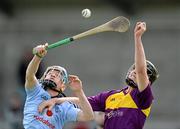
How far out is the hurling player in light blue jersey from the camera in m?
9.91

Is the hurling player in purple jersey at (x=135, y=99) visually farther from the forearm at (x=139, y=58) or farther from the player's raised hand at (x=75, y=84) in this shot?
the player's raised hand at (x=75, y=84)

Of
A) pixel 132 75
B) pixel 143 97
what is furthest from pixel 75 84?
pixel 143 97

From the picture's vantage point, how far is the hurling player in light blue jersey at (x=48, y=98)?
32.5ft

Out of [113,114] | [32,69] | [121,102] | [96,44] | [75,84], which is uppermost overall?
[32,69]

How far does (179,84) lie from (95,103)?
8.63 metres

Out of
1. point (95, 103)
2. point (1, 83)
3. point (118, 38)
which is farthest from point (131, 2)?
point (95, 103)

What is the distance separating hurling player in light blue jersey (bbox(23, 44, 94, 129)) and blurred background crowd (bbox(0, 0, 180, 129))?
791 cm

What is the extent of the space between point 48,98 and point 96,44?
875 cm

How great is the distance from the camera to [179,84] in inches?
734

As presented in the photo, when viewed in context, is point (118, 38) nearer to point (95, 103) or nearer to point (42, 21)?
point (42, 21)

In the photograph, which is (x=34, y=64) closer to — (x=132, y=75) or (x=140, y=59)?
(x=132, y=75)

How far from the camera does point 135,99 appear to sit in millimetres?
9758

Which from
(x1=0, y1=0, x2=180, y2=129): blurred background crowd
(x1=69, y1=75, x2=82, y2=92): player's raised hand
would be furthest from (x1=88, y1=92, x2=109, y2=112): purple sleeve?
(x1=0, y1=0, x2=180, y2=129): blurred background crowd

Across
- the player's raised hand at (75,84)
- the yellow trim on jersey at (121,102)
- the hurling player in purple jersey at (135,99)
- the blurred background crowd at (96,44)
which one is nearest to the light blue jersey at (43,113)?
the hurling player in purple jersey at (135,99)
